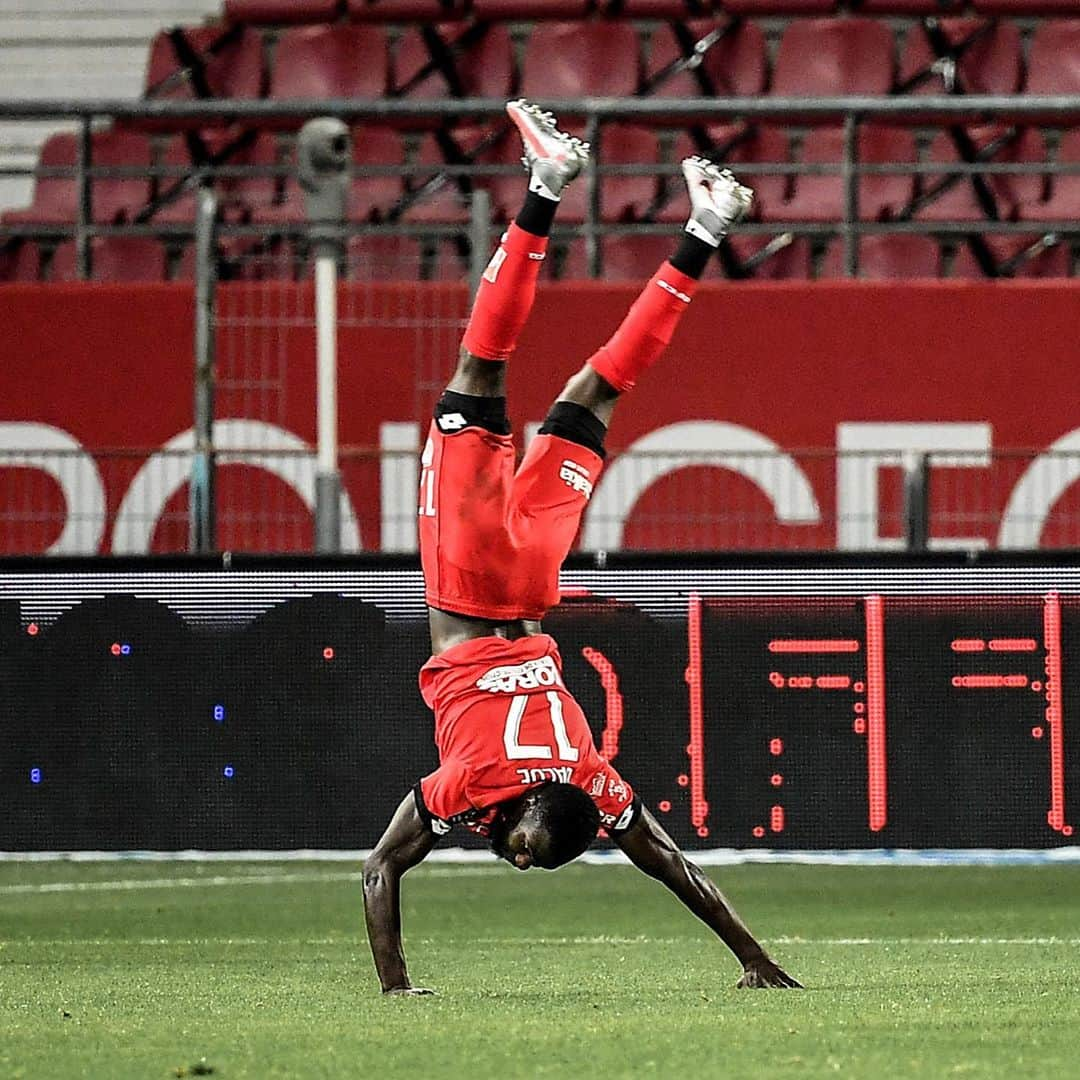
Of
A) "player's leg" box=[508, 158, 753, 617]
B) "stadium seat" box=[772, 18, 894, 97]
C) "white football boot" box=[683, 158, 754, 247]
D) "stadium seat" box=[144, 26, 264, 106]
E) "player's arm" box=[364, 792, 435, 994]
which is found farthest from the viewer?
"stadium seat" box=[144, 26, 264, 106]

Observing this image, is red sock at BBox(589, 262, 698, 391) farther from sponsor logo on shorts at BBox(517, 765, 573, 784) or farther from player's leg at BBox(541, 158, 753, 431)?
sponsor logo on shorts at BBox(517, 765, 573, 784)

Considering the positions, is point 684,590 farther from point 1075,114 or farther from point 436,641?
point 1075,114

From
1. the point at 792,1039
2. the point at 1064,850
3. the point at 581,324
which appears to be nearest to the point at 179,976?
the point at 792,1039

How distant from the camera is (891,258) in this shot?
623 inches

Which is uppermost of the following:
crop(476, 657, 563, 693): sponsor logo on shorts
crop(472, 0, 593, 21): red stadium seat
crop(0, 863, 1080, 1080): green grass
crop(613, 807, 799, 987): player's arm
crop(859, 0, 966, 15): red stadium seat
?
crop(472, 0, 593, 21): red stadium seat

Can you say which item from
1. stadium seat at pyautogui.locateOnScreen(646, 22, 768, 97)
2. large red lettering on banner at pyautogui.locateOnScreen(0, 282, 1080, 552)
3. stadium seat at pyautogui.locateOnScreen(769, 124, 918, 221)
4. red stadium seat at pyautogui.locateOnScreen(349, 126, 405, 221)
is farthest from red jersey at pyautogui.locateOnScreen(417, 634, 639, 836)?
stadium seat at pyautogui.locateOnScreen(646, 22, 768, 97)

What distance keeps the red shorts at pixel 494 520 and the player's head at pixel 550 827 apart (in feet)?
2.91

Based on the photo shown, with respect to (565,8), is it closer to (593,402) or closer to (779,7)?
(779,7)

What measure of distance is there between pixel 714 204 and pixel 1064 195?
8.44 m

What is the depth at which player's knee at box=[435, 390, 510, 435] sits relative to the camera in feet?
26.7

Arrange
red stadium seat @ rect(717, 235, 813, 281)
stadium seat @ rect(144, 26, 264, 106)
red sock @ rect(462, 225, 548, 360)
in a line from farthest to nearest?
stadium seat @ rect(144, 26, 264, 106) → red stadium seat @ rect(717, 235, 813, 281) → red sock @ rect(462, 225, 548, 360)

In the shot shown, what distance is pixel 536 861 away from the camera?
7.23 m

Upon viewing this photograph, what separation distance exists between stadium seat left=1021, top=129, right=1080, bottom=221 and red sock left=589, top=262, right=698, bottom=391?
8.22 metres

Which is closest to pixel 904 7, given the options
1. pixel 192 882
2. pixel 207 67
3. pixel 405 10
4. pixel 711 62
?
pixel 711 62
